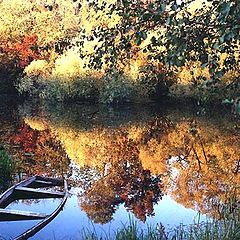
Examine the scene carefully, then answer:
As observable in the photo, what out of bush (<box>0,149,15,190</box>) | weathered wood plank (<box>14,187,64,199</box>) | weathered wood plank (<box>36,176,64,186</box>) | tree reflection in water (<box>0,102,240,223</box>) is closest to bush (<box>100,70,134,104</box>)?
tree reflection in water (<box>0,102,240,223</box>)

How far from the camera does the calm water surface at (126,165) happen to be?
26.5ft

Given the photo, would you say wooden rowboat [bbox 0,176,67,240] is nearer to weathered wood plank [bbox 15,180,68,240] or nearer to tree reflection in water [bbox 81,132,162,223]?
weathered wood plank [bbox 15,180,68,240]

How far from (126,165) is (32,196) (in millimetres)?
4025

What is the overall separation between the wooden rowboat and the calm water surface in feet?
0.37

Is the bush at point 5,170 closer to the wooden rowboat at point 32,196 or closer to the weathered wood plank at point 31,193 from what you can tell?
the wooden rowboat at point 32,196

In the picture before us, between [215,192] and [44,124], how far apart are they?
13.0 meters

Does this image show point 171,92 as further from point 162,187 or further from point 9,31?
point 162,187

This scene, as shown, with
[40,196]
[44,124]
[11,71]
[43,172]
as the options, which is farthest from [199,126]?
[11,71]

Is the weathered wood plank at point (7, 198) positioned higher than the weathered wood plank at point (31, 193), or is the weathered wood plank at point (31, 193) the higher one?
the weathered wood plank at point (31, 193)

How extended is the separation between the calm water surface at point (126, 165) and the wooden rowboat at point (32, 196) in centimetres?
11

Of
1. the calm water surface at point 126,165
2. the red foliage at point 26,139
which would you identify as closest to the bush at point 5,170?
the calm water surface at point 126,165

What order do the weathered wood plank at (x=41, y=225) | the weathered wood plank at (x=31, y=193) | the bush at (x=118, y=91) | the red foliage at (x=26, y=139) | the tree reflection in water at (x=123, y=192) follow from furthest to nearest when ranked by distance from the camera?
the bush at (x=118, y=91)
the red foliage at (x=26, y=139)
the weathered wood plank at (x=31, y=193)
the tree reflection in water at (x=123, y=192)
the weathered wood plank at (x=41, y=225)

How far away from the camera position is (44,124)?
21.0 meters

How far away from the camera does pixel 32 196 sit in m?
9.02
